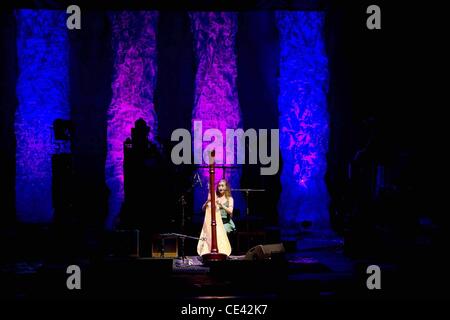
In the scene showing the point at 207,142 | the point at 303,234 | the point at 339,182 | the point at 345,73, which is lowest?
the point at 303,234

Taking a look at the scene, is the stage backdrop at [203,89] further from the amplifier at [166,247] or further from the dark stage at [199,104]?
the amplifier at [166,247]

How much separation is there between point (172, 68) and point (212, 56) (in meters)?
0.75

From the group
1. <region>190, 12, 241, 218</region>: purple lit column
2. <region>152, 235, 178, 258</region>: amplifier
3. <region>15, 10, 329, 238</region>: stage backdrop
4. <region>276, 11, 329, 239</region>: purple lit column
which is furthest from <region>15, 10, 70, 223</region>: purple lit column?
<region>276, 11, 329, 239</region>: purple lit column

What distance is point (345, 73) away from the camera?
9.65 metres

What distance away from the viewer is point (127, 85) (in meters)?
9.44

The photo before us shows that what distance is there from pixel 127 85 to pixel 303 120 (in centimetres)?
323

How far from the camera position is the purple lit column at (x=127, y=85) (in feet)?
30.8

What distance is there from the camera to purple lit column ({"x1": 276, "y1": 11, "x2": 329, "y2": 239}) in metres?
9.57

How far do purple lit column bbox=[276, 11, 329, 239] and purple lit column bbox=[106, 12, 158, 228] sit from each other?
235 cm

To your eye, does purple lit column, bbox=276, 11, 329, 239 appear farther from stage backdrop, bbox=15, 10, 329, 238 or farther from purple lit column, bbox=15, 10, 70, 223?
purple lit column, bbox=15, 10, 70, 223

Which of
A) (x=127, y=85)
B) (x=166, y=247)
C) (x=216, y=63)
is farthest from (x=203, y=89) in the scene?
(x=166, y=247)

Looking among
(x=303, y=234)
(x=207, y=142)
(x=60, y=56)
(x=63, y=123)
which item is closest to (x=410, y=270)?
(x=303, y=234)

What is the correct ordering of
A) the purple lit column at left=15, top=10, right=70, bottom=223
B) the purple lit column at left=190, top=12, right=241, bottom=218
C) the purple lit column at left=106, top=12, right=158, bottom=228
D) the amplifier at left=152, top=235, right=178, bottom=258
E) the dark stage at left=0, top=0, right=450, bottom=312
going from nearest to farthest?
the amplifier at left=152, top=235, right=178, bottom=258
the dark stage at left=0, top=0, right=450, bottom=312
the purple lit column at left=15, top=10, right=70, bottom=223
the purple lit column at left=106, top=12, right=158, bottom=228
the purple lit column at left=190, top=12, right=241, bottom=218
